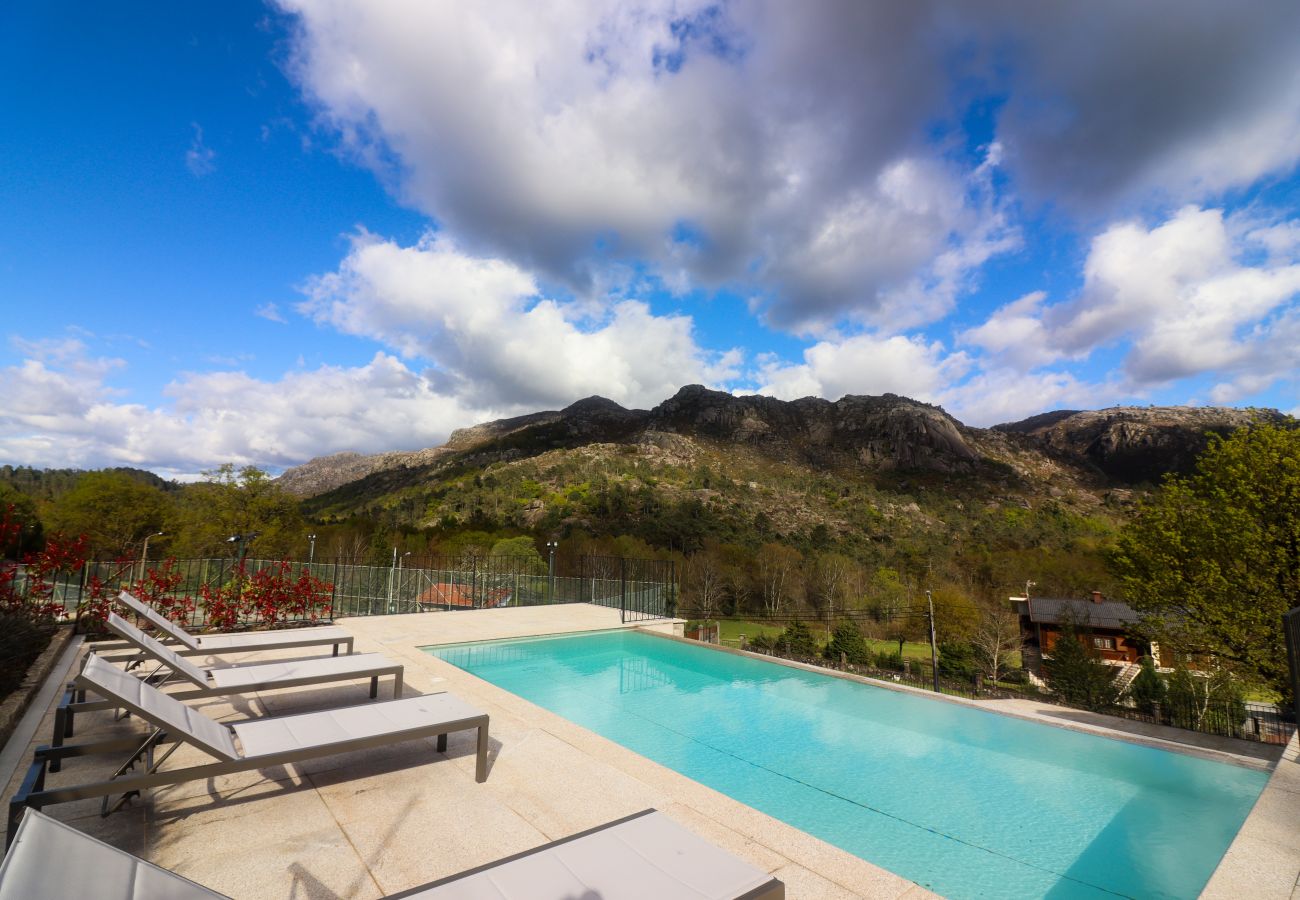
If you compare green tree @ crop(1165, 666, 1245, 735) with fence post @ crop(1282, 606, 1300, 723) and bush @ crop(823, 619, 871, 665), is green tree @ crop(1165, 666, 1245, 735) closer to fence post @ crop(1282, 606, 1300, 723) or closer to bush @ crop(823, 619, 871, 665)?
fence post @ crop(1282, 606, 1300, 723)

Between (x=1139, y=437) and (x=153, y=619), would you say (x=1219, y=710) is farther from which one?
(x=1139, y=437)

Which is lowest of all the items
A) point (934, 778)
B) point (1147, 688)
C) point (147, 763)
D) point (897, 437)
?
point (1147, 688)

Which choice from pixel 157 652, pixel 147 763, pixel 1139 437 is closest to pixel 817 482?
pixel 1139 437

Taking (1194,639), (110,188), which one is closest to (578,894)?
(1194,639)

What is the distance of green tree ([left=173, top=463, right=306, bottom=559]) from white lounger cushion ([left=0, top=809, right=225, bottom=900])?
37.6m

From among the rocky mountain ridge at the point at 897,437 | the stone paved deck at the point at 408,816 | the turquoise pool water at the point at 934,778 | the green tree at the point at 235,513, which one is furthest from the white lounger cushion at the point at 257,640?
the rocky mountain ridge at the point at 897,437

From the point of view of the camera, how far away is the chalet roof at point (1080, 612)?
142 ft

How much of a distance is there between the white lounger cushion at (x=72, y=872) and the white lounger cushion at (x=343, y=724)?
1.78m

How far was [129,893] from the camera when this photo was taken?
62.7 inches

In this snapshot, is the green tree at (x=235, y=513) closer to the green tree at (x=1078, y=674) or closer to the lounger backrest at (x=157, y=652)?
the lounger backrest at (x=157, y=652)

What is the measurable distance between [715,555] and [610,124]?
49.5 m

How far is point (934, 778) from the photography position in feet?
19.5

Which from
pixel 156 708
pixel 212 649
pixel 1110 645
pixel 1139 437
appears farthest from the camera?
pixel 1139 437

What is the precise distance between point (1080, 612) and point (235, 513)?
62033 millimetres
